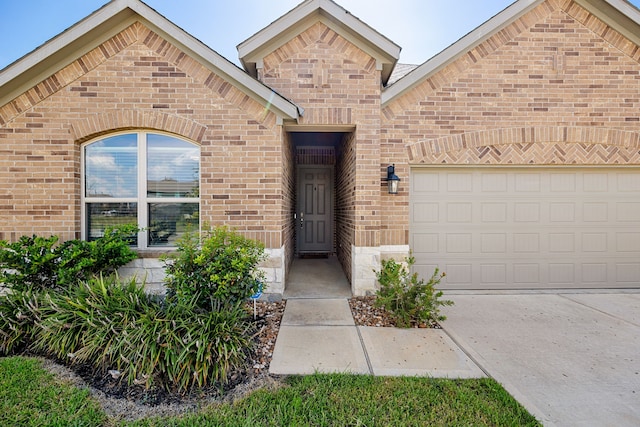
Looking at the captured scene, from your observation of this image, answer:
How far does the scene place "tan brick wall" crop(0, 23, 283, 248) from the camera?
4840mm

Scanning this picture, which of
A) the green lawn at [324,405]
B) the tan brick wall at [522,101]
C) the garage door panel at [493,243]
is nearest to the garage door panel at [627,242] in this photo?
the tan brick wall at [522,101]

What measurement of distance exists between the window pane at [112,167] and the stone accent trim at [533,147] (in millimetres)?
4877

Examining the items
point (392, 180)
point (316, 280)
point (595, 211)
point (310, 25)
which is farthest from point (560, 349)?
point (310, 25)

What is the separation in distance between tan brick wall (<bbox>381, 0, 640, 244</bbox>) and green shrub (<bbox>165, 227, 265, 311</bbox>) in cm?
286

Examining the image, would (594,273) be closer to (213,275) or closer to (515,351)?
(515,351)

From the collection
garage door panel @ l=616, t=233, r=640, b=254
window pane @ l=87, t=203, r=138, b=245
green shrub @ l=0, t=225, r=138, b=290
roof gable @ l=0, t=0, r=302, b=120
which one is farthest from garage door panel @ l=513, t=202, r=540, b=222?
window pane @ l=87, t=203, r=138, b=245

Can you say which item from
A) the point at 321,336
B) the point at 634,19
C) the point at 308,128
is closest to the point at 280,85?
the point at 308,128

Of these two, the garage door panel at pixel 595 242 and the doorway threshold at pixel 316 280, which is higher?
the garage door panel at pixel 595 242

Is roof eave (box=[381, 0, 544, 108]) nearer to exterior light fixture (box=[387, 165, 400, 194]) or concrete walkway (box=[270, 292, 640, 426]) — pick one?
exterior light fixture (box=[387, 165, 400, 194])

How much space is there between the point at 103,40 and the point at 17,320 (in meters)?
4.29

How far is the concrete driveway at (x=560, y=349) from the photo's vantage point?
2.62 meters

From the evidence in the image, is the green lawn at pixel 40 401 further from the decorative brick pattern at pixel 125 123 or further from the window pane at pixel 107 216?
the decorative brick pattern at pixel 125 123

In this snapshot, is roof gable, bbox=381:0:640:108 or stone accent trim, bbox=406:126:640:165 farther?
stone accent trim, bbox=406:126:640:165

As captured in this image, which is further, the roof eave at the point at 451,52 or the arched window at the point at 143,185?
the roof eave at the point at 451,52
